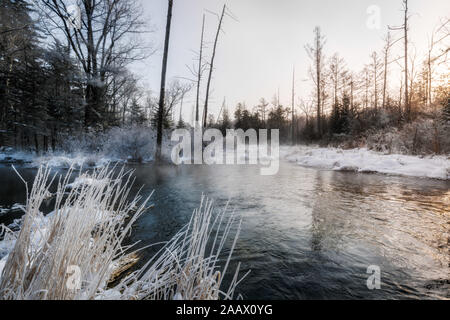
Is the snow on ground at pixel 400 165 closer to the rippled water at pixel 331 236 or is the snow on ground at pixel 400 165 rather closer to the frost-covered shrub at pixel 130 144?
the rippled water at pixel 331 236

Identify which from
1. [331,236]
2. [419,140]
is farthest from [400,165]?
[331,236]

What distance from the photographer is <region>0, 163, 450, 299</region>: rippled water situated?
163 centimetres

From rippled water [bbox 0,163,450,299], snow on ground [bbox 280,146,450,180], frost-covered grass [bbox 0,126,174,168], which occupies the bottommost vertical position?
rippled water [bbox 0,163,450,299]

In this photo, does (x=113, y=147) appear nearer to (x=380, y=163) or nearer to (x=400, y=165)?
(x=380, y=163)

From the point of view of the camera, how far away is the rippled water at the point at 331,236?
163 centimetres

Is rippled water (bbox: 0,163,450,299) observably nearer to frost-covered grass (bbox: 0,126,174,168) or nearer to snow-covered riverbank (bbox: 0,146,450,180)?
snow-covered riverbank (bbox: 0,146,450,180)

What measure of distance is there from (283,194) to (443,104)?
1071cm

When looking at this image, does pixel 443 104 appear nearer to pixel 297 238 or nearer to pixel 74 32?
pixel 297 238

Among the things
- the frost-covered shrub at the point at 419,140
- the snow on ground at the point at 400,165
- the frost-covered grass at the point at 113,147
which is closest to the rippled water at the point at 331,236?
the snow on ground at the point at 400,165

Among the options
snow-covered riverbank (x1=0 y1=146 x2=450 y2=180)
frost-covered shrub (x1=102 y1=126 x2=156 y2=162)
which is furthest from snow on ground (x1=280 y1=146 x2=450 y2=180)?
frost-covered shrub (x1=102 y1=126 x2=156 y2=162)

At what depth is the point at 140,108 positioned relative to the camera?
113 ft

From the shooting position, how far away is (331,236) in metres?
2.46

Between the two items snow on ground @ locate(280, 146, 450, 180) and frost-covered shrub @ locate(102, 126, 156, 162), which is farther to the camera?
frost-covered shrub @ locate(102, 126, 156, 162)
